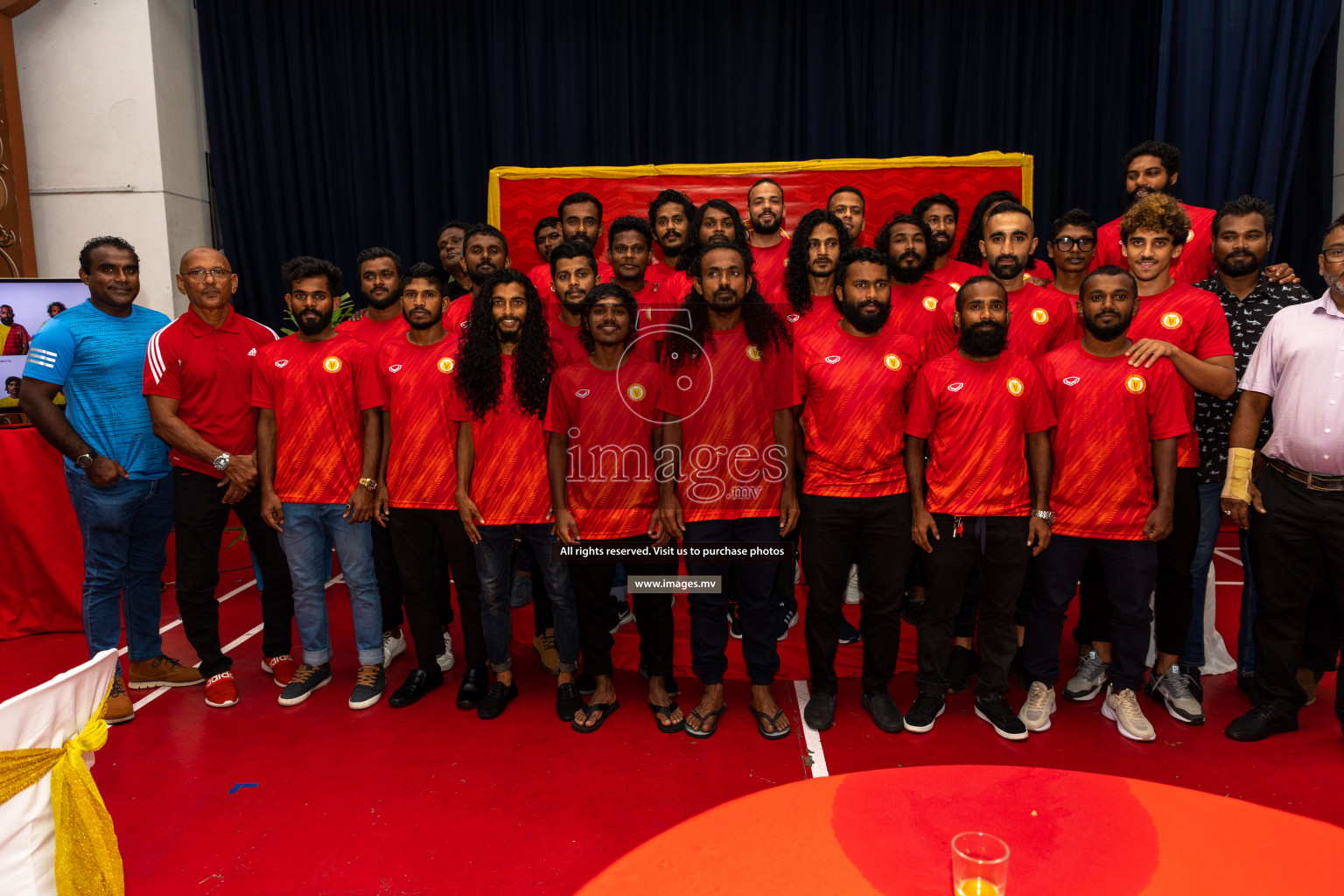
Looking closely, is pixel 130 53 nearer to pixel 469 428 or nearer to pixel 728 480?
pixel 469 428

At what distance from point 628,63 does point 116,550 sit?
20.2 feet

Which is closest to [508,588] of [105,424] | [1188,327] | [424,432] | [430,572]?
[430,572]

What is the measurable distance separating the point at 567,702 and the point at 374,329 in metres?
2.01

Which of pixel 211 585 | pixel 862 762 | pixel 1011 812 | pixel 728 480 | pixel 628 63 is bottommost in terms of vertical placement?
pixel 862 762

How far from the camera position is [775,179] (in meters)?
6.40

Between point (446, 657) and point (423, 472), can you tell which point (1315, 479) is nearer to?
point (423, 472)

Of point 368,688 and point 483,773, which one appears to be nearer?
point 483,773

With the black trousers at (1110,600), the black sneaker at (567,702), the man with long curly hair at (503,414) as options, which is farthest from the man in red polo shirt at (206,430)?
the black trousers at (1110,600)

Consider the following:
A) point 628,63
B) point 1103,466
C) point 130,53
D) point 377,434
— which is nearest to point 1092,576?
point 1103,466

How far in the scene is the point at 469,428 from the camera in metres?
3.33

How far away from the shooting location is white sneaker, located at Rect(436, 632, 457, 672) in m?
4.01

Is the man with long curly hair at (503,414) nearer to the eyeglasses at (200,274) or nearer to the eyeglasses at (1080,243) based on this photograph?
the eyeglasses at (200,274)

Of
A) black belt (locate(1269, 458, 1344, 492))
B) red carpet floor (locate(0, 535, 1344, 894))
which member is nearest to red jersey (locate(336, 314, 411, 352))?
red carpet floor (locate(0, 535, 1344, 894))

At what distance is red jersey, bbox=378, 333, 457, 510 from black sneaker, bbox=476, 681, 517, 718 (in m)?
0.82
